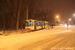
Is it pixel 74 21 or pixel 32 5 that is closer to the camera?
pixel 32 5

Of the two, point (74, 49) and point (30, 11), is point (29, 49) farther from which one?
point (30, 11)

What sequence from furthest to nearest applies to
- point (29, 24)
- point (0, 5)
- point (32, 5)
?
point (32, 5), point (0, 5), point (29, 24)

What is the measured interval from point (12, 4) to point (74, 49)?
98.0 ft

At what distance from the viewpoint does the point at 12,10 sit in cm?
3397

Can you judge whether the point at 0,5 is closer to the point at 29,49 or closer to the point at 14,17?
the point at 14,17

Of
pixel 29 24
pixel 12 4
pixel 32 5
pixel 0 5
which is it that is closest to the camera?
pixel 29 24

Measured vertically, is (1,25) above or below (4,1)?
below

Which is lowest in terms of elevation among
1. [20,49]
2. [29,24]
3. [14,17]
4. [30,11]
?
[20,49]

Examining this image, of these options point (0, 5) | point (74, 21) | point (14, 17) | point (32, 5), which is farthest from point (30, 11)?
point (74, 21)

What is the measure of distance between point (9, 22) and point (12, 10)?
8.03 meters

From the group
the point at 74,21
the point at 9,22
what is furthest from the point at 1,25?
the point at 74,21

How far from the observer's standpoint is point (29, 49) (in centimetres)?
772

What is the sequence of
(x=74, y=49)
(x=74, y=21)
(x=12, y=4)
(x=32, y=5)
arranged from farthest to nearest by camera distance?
1. (x=74, y=21)
2. (x=32, y=5)
3. (x=12, y=4)
4. (x=74, y=49)

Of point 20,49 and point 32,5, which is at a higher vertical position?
point 32,5
